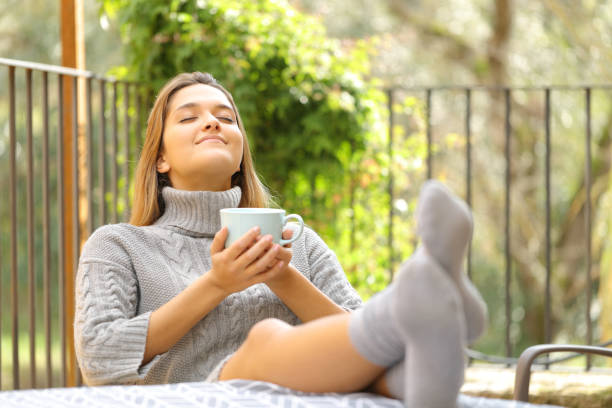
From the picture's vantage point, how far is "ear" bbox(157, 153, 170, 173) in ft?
5.46

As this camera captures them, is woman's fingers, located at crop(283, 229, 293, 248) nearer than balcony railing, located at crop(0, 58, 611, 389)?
Yes

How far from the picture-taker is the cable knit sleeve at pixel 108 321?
1308 mm

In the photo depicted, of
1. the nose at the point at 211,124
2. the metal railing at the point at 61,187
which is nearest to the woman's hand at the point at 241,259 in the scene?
the nose at the point at 211,124

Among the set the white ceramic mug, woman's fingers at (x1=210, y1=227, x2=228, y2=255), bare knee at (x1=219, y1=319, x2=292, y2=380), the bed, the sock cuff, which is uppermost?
the white ceramic mug

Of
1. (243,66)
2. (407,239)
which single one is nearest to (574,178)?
(407,239)

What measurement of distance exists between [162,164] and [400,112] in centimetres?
201

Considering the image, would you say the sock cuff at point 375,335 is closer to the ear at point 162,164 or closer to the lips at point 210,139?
the lips at point 210,139

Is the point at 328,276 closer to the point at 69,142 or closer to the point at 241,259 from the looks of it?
the point at 241,259

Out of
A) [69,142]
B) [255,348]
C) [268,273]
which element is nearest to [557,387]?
[268,273]

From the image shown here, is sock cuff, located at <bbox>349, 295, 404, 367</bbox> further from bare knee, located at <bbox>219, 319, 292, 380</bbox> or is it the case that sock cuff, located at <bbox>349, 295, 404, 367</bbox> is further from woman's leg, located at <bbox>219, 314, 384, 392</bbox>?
bare knee, located at <bbox>219, 319, 292, 380</bbox>

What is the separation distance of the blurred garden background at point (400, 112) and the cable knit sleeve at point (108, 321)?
131 centimetres

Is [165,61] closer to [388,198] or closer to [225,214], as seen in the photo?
[388,198]

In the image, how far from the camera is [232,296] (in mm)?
1473

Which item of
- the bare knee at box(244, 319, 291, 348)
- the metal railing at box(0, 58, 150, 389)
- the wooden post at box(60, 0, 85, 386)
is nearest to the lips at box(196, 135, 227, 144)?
the bare knee at box(244, 319, 291, 348)
